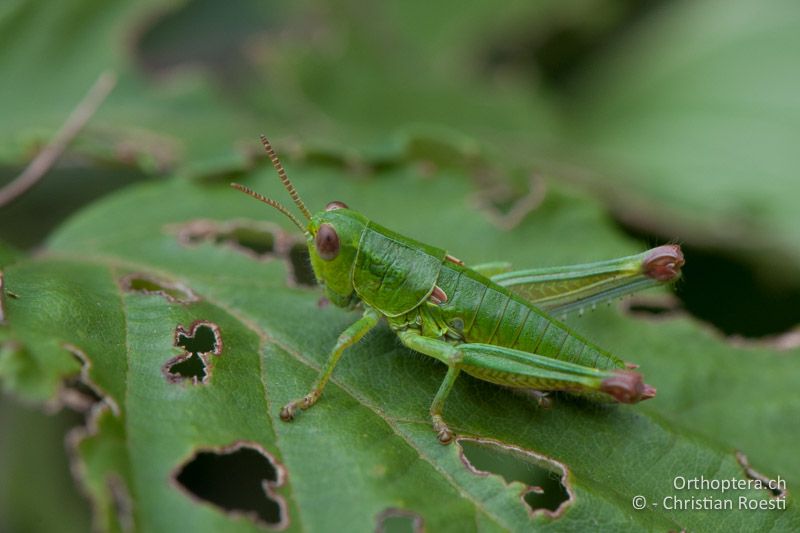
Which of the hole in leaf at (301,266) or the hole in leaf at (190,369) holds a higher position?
the hole in leaf at (190,369)

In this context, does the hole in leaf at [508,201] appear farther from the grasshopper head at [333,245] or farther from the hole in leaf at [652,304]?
the grasshopper head at [333,245]

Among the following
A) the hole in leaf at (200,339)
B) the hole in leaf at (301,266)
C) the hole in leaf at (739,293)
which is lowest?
the hole in leaf at (739,293)

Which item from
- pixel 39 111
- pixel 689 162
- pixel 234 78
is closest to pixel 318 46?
pixel 234 78

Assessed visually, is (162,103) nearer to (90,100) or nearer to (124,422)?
(90,100)

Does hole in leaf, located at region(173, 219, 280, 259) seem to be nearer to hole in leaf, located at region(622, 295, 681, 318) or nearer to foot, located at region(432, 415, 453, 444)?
foot, located at region(432, 415, 453, 444)

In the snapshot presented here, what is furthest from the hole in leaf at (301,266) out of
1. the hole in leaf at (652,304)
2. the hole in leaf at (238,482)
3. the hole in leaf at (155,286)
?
the hole in leaf at (652,304)

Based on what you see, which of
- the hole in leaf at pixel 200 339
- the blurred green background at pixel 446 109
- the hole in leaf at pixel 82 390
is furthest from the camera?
the blurred green background at pixel 446 109

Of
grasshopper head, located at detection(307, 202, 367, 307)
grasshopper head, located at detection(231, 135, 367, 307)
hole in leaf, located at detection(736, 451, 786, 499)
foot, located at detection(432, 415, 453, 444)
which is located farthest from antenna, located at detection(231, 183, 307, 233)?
hole in leaf, located at detection(736, 451, 786, 499)

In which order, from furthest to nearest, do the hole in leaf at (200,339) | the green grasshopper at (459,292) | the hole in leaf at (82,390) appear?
1. the green grasshopper at (459,292)
2. the hole in leaf at (200,339)
3. the hole in leaf at (82,390)
